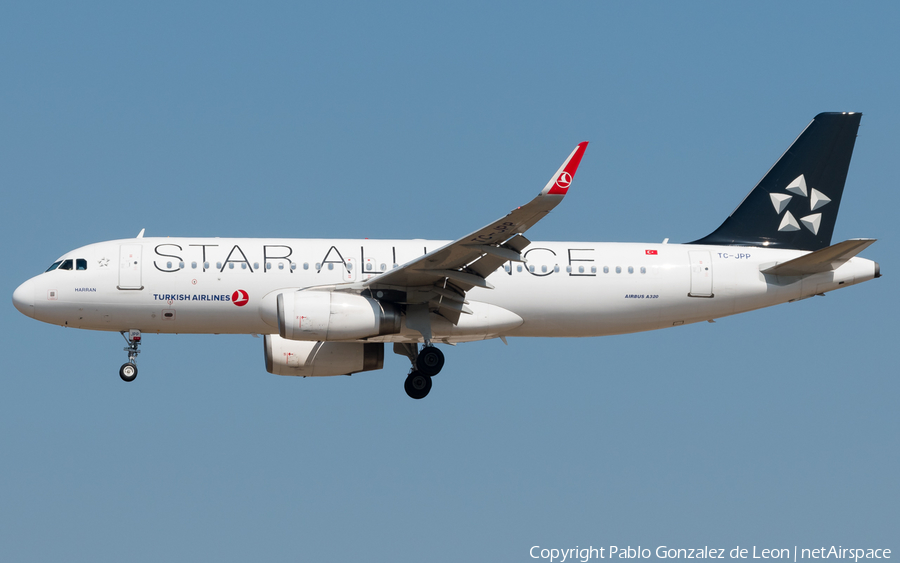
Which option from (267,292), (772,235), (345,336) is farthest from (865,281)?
(267,292)

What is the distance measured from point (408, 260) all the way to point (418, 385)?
3307 millimetres

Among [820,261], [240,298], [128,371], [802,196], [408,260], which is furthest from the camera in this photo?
[802,196]

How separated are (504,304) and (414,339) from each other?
2509mm

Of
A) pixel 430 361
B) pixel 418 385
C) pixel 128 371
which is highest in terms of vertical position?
pixel 128 371

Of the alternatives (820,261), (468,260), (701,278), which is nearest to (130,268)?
(468,260)

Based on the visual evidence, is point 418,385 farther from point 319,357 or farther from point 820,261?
point 820,261

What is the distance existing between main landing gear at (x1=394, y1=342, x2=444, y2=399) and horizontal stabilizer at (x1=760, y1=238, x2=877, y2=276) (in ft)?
30.3

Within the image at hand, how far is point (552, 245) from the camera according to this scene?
29328 millimetres

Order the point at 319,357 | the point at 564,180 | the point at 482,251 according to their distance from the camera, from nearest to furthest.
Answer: the point at 564,180, the point at 482,251, the point at 319,357

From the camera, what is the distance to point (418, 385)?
94.1 ft

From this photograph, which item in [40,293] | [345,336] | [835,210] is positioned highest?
[835,210]

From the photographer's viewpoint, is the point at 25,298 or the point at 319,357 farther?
the point at 319,357

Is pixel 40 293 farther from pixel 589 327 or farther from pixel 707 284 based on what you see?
pixel 707 284

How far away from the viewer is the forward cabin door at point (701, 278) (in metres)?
29.2
